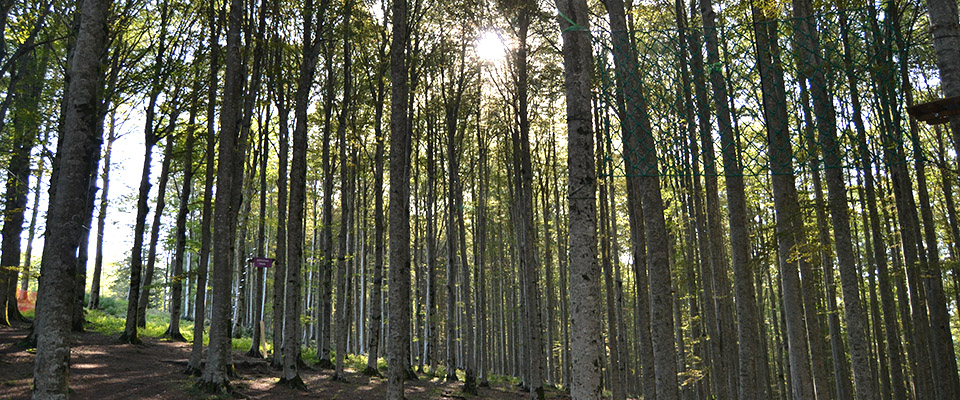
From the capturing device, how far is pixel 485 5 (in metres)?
12.4

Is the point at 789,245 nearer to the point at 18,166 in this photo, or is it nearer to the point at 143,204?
the point at 143,204

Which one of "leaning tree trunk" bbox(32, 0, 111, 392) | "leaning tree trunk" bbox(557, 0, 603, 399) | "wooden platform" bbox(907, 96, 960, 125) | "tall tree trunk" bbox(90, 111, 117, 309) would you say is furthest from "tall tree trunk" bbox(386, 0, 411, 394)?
"tall tree trunk" bbox(90, 111, 117, 309)

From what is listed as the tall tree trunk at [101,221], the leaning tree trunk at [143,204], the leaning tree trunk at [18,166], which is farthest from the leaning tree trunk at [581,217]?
the tall tree trunk at [101,221]

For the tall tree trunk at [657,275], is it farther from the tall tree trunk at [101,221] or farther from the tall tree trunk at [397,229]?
the tall tree trunk at [101,221]

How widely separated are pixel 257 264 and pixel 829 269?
15.9 m

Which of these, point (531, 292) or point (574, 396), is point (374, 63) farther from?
point (574, 396)

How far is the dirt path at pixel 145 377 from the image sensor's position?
25.6 ft

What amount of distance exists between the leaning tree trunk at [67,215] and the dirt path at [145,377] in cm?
283

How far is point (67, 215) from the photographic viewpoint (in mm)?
5109

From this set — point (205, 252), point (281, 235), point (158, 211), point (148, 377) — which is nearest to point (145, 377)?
point (148, 377)

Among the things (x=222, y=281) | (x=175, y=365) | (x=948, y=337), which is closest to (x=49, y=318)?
(x=222, y=281)

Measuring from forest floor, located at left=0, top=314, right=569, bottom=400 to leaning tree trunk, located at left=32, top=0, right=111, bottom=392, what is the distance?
2.83 m

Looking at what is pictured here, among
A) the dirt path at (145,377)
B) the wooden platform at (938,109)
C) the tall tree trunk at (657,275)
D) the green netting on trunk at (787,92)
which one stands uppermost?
the green netting on trunk at (787,92)

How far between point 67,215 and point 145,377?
5188 mm
